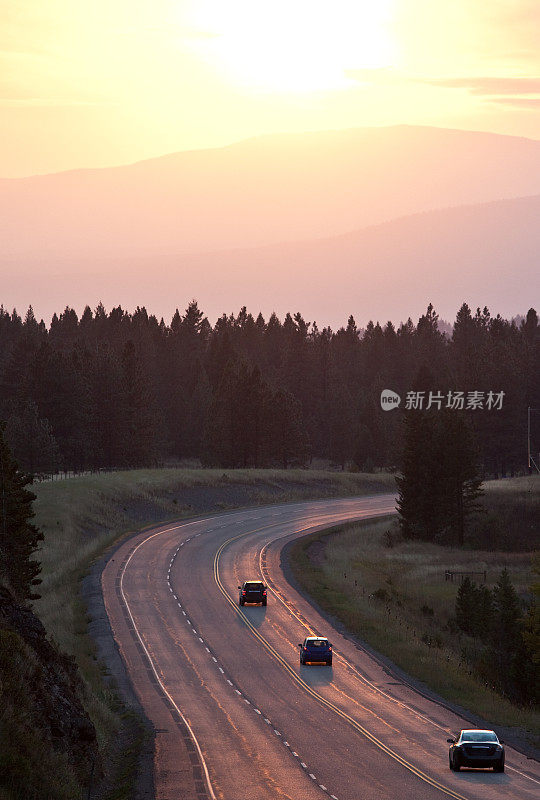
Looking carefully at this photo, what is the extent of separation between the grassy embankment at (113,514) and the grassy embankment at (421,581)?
14.4m

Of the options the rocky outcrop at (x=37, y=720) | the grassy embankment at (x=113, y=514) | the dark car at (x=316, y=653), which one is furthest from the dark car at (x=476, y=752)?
the dark car at (x=316, y=653)

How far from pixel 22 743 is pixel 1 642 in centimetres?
366

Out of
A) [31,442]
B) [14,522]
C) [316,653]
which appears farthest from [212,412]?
[316,653]

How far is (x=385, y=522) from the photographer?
108438mm

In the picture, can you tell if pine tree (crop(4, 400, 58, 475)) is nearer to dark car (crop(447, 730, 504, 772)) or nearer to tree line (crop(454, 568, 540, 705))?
tree line (crop(454, 568, 540, 705))

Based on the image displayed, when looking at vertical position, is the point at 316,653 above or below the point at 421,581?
above

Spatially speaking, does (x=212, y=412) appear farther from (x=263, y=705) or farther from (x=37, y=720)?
(x=37, y=720)

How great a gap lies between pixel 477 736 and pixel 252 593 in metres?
31.4

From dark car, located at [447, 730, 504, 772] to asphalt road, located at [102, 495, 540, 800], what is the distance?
332mm

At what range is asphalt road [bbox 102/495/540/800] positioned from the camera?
29484mm

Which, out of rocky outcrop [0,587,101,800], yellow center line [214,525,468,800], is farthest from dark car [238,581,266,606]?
rocky outcrop [0,587,101,800]

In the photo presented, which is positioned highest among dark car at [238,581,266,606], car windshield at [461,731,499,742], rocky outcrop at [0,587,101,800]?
rocky outcrop at [0,587,101,800]

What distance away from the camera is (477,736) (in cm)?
3122

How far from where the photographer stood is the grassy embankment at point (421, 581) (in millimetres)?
46312
